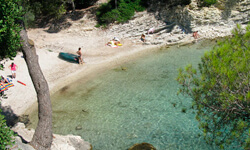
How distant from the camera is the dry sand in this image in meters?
16.9

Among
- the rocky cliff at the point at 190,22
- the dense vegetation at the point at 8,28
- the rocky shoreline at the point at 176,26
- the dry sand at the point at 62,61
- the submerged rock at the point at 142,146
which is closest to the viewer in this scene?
the dense vegetation at the point at 8,28

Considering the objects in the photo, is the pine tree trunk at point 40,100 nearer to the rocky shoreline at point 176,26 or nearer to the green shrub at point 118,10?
the rocky shoreline at point 176,26

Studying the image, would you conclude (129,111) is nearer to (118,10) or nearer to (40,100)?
(40,100)

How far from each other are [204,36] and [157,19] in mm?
7590

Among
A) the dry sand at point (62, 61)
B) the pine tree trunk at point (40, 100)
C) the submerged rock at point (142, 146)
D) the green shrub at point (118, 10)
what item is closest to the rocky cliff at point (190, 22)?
the green shrub at point (118, 10)

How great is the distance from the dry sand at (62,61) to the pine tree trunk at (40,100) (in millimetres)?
6633

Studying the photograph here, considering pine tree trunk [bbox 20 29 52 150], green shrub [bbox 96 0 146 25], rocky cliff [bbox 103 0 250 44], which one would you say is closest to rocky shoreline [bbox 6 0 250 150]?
rocky cliff [bbox 103 0 250 44]

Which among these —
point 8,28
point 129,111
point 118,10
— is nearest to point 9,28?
point 8,28

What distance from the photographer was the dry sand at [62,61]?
55.4ft

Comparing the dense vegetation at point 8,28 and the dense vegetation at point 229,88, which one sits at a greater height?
the dense vegetation at point 8,28

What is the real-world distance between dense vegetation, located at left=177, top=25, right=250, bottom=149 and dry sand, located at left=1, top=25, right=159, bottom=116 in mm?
13403

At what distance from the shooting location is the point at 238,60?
734 centimetres

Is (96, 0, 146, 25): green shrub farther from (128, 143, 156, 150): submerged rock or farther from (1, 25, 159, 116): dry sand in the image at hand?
(128, 143, 156, 150): submerged rock

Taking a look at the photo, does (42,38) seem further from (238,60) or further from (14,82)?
(238,60)
